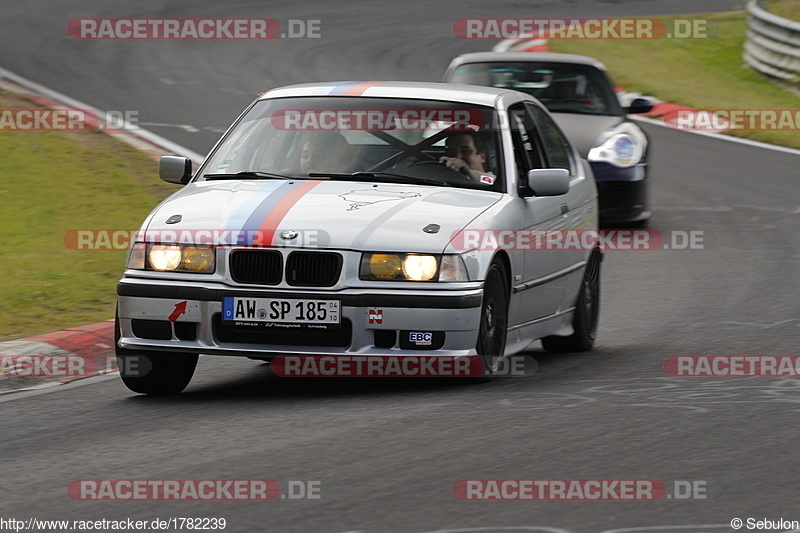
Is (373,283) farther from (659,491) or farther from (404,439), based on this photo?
(659,491)

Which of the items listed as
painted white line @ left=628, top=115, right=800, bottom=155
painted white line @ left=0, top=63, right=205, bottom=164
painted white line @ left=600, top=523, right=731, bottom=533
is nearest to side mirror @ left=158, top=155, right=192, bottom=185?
painted white line @ left=600, top=523, right=731, bottom=533

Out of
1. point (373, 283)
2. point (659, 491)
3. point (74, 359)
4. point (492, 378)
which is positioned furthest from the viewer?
point (74, 359)

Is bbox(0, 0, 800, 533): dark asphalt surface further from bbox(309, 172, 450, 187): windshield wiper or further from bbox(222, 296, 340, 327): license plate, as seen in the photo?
bbox(309, 172, 450, 187): windshield wiper

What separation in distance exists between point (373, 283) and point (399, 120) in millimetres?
1443

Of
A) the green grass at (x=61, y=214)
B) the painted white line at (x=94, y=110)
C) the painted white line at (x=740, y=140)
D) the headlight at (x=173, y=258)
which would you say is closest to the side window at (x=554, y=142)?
the headlight at (x=173, y=258)

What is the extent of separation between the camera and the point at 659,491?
17.3ft

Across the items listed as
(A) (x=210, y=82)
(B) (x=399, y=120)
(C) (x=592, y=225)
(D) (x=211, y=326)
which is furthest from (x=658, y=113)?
(D) (x=211, y=326)

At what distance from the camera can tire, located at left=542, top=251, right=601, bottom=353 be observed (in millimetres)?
9023

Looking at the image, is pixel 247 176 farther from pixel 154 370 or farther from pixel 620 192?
pixel 620 192

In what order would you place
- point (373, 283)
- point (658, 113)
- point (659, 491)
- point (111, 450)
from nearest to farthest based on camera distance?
point (659, 491) < point (111, 450) < point (373, 283) < point (658, 113)

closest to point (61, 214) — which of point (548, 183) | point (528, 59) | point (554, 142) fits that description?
point (528, 59)

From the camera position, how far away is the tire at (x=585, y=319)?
9023 millimetres

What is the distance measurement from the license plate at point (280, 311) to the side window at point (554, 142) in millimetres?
2467

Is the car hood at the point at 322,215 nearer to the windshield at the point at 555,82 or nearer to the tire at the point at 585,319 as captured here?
the tire at the point at 585,319
